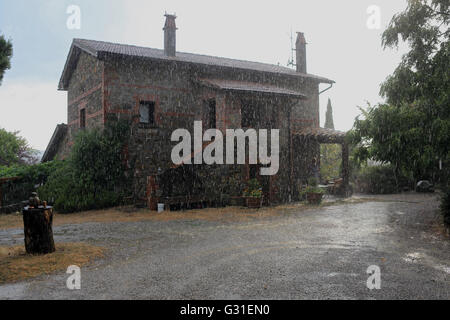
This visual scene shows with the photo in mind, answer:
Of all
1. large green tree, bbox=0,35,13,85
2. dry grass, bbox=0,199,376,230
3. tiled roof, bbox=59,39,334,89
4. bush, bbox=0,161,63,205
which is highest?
tiled roof, bbox=59,39,334,89

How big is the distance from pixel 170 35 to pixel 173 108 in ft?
11.7

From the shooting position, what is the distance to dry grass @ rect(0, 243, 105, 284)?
4969mm

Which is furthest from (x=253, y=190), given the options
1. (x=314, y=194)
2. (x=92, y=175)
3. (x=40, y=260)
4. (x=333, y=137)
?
(x=40, y=260)

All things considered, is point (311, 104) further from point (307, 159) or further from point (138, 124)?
point (138, 124)

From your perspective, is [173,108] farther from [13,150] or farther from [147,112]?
[13,150]

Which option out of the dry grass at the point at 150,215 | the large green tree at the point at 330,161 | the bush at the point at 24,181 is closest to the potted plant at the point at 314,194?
the dry grass at the point at 150,215

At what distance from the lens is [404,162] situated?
8641mm

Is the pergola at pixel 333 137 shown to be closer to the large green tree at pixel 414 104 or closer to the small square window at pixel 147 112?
the large green tree at pixel 414 104

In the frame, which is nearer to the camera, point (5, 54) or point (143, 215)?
point (5, 54)

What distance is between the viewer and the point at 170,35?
51.1 feet

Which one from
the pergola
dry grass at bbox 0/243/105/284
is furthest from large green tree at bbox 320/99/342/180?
dry grass at bbox 0/243/105/284

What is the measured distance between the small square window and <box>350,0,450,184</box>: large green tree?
27.4 feet

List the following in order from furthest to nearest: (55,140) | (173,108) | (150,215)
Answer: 1. (55,140)
2. (173,108)
3. (150,215)

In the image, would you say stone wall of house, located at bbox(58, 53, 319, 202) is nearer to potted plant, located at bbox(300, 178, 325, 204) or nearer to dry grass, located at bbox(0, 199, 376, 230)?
potted plant, located at bbox(300, 178, 325, 204)
